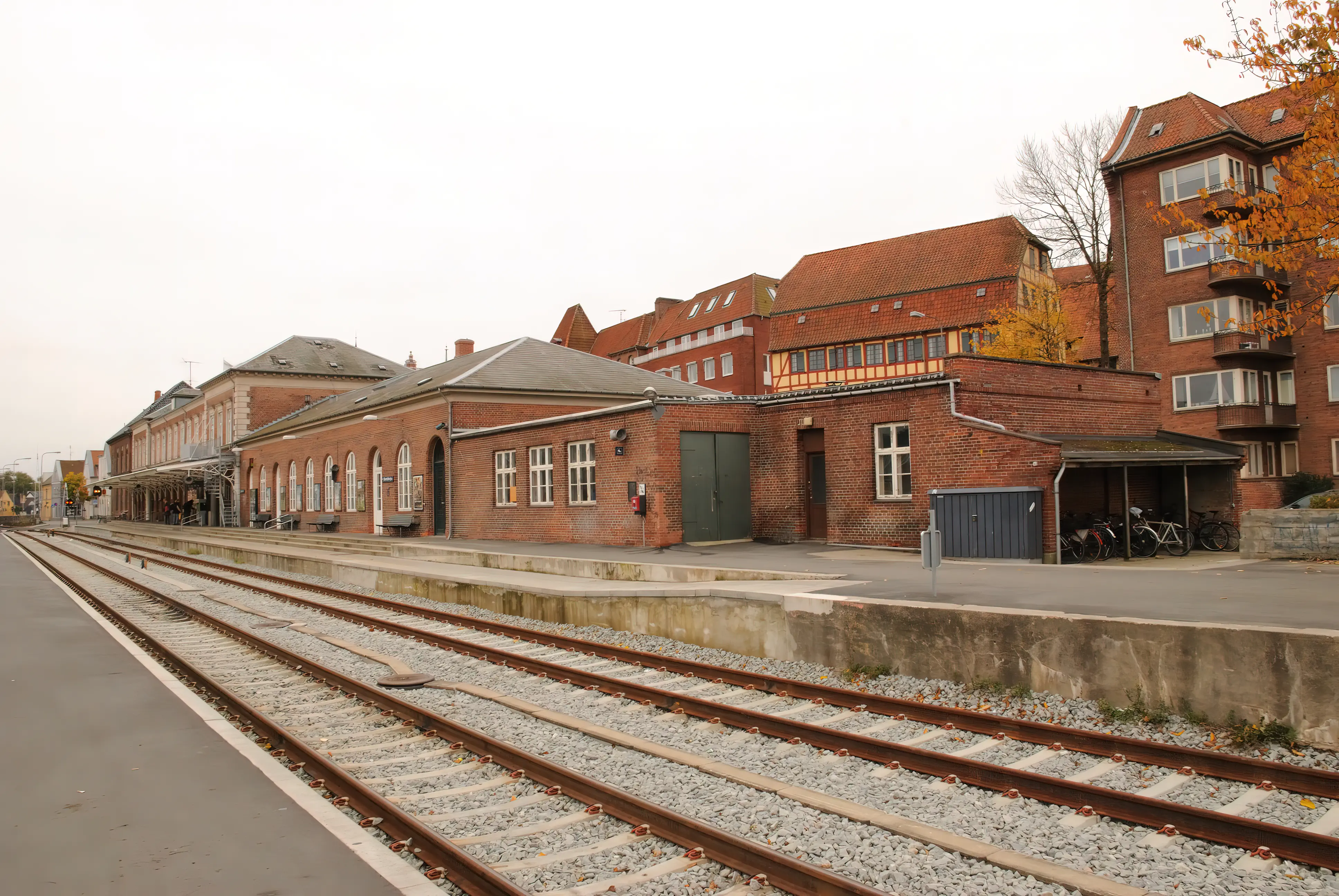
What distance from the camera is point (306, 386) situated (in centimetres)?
5694

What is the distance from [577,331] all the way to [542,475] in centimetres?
6281

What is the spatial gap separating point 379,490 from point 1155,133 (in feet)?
112

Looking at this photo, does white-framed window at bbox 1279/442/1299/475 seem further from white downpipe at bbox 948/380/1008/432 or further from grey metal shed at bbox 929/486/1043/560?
grey metal shed at bbox 929/486/1043/560

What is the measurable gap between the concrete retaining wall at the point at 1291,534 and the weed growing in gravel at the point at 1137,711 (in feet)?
31.7

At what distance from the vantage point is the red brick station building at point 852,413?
57.0 ft

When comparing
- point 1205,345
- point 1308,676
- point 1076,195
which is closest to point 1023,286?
point 1076,195

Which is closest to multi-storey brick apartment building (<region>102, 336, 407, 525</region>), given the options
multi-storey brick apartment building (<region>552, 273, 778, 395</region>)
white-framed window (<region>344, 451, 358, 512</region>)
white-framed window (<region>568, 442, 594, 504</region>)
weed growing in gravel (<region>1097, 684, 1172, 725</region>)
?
multi-storey brick apartment building (<region>552, 273, 778, 395</region>)

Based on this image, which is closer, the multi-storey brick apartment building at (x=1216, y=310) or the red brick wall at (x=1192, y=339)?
the multi-storey brick apartment building at (x=1216, y=310)

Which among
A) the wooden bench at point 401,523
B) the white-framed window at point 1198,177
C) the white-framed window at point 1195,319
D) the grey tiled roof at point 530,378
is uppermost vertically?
the white-framed window at point 1198,177

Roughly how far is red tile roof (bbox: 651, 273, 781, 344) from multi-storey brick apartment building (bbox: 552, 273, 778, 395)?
6 centimetres

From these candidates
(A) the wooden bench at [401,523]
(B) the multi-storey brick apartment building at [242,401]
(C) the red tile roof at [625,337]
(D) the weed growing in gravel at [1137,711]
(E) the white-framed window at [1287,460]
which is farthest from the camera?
(C) the red tile roof at [625,337]

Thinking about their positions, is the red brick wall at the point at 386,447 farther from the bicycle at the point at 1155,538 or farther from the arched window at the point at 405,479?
the bicycle at the point at 1155,538

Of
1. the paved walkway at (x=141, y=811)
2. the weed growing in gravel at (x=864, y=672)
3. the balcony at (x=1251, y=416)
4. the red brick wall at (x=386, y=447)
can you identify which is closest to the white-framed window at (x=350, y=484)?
the red brick wall at (x=386, y=447)

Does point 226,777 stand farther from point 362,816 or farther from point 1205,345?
point 1205,345
